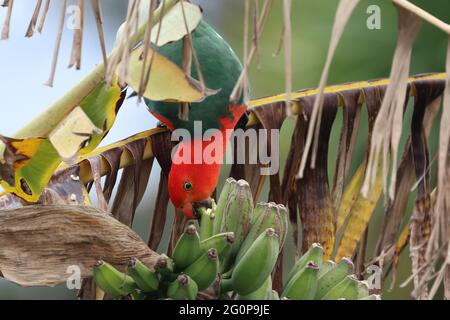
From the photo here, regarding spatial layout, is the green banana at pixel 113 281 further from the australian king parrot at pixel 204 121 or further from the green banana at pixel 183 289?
the australian king parrot at pixel 204 121

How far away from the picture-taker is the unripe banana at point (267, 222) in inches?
45.9

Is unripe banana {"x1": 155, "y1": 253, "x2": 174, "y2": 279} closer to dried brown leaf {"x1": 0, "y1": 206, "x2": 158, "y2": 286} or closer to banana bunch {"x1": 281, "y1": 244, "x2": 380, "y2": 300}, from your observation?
dried brown leaf {"x1": 0, "y1": 206, "x2": 158, "y2": 286}

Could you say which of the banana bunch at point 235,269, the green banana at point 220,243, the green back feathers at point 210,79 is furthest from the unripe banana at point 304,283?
the green back feathers at point 210,79

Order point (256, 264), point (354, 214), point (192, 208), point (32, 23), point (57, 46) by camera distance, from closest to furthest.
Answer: point (57, 46) → point (32, 23) → point (256, 264) → point (354, 214) → point (192, 208)

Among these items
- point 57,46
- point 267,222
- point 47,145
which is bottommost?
point 267,222

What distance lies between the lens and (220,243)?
1.10 metres

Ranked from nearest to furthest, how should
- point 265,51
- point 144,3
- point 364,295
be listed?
point 364,295, point 144,3, point 265,51

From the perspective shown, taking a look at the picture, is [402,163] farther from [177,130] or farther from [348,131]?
[177,130]

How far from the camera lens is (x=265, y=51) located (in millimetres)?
3121

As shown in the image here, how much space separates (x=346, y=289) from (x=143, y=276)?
0.32m

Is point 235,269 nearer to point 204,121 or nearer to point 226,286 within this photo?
point 226,286

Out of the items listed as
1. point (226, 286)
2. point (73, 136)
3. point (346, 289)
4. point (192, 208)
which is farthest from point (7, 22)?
point (192, 208)
